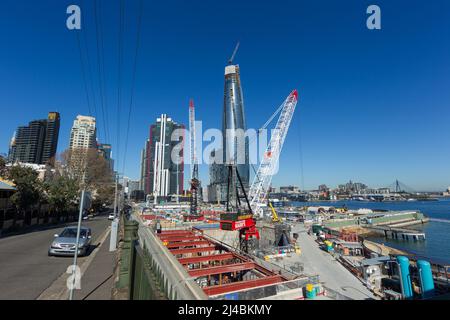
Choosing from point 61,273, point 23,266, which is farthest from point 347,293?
point 23,266

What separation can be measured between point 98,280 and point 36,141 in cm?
17455

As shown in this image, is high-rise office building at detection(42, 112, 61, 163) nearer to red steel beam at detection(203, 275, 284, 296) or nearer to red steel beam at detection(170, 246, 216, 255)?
red steel beam at detection(170, 246, 216, 255)

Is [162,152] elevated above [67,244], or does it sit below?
above

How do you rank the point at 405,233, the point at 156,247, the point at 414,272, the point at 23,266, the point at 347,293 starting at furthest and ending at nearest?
1. the point at 405,233
2. the point at 414,272
3. the point at 347,293
4. the point at 23,266
5. the point at 156,247

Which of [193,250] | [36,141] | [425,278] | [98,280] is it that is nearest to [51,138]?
[36,141]

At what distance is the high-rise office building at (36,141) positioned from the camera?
447ft

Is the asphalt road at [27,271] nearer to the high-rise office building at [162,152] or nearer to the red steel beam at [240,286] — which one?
the red steel beam at [240,286]

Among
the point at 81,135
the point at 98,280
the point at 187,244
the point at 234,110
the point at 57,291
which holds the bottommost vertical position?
the point at 98,280

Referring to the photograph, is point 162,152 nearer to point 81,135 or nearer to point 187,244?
point 81,135

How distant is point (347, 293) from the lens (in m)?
15.8

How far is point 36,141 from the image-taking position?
14262 centimetres

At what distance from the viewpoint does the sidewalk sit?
7.66 metres
